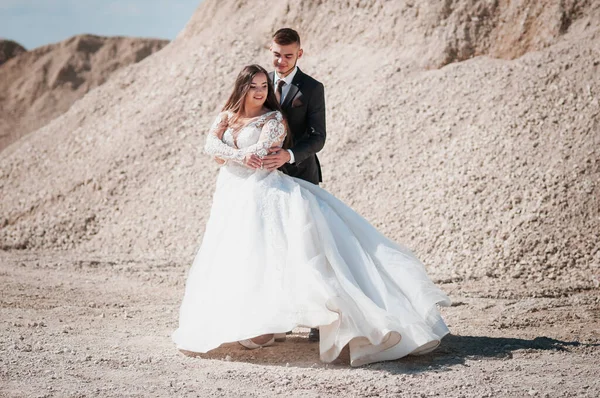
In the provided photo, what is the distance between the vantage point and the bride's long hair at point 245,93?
5836 millimetres

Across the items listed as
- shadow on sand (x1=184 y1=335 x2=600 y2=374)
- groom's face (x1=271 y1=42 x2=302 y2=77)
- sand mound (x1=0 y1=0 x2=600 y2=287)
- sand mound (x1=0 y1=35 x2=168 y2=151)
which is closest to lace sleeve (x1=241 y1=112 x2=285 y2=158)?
groom's face (x1=271 y1=42 x2=302 y2=77)

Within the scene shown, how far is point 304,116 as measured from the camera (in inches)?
249

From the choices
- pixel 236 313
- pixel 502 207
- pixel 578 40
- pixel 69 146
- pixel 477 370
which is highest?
pixel 578 40

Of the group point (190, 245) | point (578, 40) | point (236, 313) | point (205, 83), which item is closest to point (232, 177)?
point (236, 313)

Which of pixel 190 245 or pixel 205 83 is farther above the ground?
pixel 205 83

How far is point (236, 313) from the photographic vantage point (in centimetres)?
546

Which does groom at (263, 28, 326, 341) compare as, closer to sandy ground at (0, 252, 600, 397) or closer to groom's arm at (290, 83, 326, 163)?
groom's arm at (290, 83, 326, 163)

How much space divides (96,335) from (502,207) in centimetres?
638

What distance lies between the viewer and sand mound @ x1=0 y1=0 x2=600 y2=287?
10.6 metres

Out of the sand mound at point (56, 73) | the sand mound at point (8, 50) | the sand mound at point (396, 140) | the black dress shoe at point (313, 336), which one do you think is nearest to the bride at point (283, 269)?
the black dress shoe at point (313, 336)

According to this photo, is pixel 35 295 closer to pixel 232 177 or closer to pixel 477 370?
pixel 232 177

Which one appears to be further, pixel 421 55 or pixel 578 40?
pixel 421 55

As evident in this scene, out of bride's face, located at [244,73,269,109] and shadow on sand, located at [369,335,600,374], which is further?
bride's face, located at [244,73,269,109]

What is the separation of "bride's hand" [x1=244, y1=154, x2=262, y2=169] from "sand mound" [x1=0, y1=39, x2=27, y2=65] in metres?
34.0
